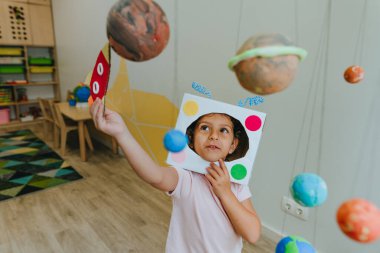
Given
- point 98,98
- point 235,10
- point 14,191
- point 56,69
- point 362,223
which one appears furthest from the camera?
point 56,69

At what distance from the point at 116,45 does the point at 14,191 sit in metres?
2.49

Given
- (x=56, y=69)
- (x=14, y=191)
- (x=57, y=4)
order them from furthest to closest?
1. (x=56, y=69)
2. (x=57, y=4)
3. (x=14, y=191)

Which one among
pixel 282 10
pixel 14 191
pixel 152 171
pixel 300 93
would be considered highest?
pixel 282 10

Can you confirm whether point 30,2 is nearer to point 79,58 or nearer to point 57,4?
point 57,4

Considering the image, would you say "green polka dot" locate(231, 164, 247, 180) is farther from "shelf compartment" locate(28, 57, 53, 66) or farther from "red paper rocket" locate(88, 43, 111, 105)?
"shelf compartment" locate(28, 57, 53, 66)

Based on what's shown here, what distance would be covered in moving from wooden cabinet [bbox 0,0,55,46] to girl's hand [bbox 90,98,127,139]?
4.48 meters

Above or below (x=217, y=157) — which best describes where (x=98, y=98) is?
above

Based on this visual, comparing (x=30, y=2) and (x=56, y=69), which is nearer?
(x=30, y=2)

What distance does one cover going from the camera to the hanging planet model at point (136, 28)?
369 mm

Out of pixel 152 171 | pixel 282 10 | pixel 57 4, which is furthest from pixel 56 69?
pixel 152 171

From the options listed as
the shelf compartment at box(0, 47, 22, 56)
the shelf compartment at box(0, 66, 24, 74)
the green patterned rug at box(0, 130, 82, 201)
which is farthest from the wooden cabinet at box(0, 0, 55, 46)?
the green patterned rug at box(0, 130, 82, 201)

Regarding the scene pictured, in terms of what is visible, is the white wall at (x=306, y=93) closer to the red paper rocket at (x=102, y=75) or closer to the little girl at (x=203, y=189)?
the little girl at (x=203, y=189)

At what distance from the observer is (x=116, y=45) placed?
39 cm

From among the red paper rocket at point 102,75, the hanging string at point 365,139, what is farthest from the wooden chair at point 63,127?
the red paper rocket at point 102,75
